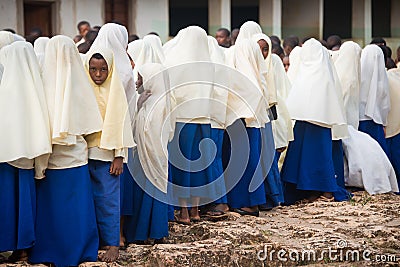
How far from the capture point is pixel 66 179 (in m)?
5.52

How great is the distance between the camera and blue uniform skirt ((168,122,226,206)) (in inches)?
270

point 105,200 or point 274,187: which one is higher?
point 105,200

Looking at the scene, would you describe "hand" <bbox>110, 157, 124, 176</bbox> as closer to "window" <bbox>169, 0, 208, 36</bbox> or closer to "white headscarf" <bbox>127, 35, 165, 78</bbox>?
"white headscarf" <bbox>127, 35, 165, 78</bbox>

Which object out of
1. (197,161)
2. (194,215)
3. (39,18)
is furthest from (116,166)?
(39,18)

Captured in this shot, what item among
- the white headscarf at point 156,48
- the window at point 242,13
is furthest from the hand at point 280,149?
the window at point 242,13

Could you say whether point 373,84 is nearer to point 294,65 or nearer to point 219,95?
point 294,65

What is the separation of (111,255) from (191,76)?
187 centimetres

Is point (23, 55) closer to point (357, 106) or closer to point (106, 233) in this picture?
point (106, 233)

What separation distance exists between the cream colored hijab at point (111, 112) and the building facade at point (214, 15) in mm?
7095

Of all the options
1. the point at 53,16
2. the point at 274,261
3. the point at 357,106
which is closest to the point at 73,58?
the point at 274,261

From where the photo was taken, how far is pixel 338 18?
19.9 meters

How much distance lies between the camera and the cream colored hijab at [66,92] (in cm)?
541

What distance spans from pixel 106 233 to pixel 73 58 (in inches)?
49.5

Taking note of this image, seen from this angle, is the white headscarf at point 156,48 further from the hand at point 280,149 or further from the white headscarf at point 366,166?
the white headscarf at point 366,166
